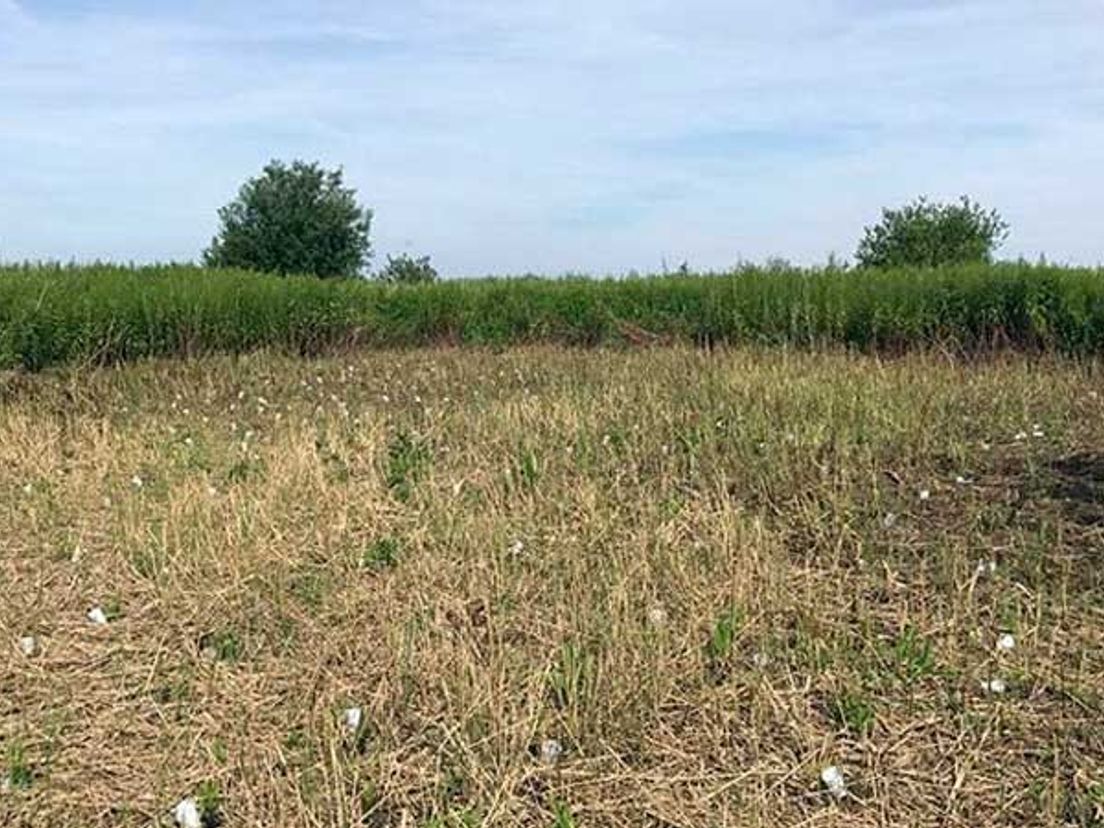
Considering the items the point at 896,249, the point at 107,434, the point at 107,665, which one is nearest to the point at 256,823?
the point at 107,665

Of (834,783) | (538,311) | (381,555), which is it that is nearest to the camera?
(834,783)

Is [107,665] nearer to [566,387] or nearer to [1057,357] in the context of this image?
[566,387]

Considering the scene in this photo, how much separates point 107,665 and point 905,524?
8.47 ft

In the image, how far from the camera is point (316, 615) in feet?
10.5

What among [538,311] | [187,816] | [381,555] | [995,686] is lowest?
[187,816]

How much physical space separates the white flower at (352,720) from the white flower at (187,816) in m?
0.39

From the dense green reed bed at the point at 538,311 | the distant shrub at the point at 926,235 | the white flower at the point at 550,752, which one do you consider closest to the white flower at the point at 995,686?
the white flower at the point at 550,752

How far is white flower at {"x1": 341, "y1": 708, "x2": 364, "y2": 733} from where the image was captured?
2.49m

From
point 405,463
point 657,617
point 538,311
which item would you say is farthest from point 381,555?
point 538,311

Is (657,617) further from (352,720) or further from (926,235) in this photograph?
(926,235)

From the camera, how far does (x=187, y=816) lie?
2170 mm

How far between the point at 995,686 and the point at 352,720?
151 centimetres

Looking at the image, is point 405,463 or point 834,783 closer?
point 834,783

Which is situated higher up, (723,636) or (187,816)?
(723,636)
